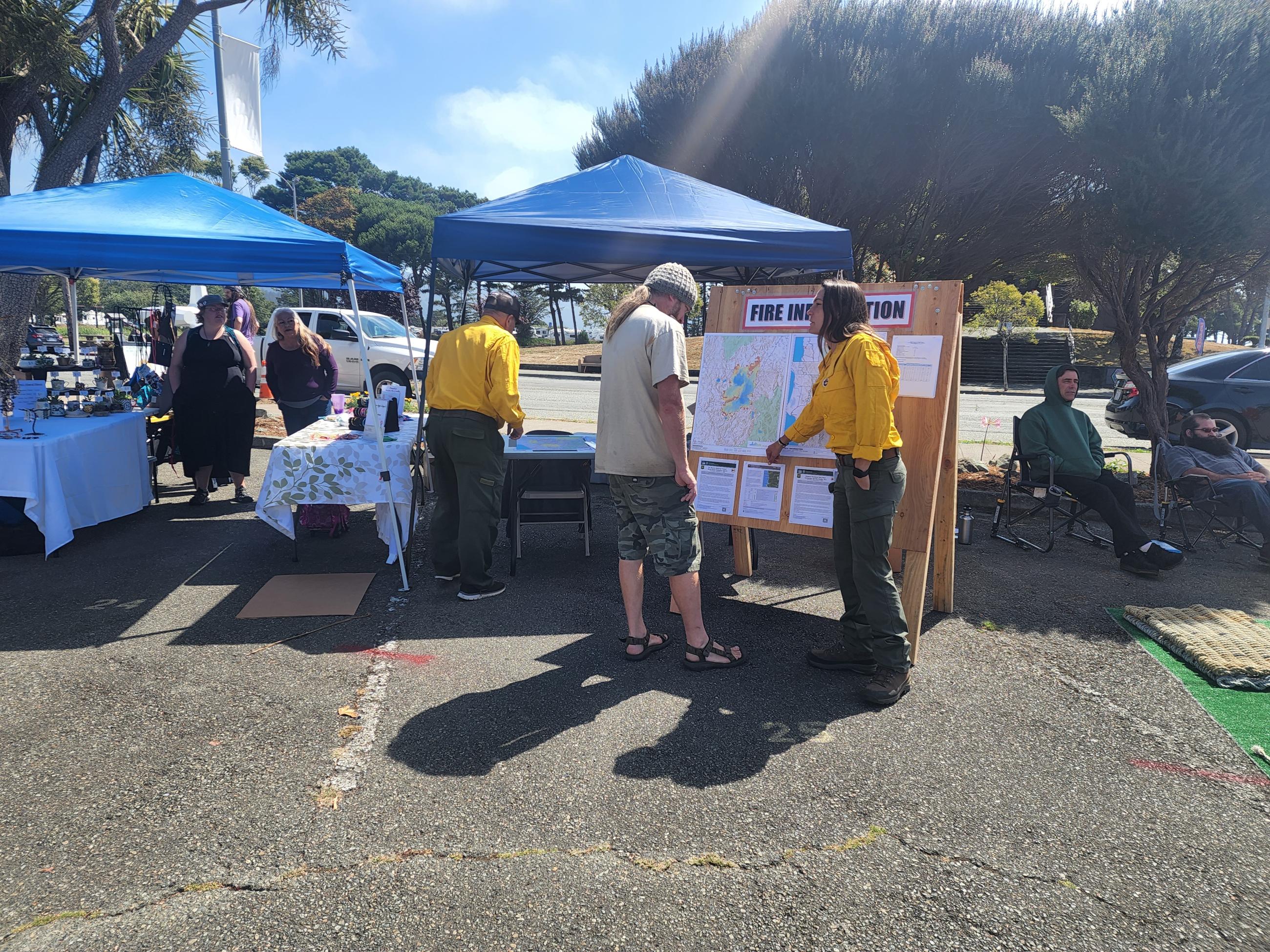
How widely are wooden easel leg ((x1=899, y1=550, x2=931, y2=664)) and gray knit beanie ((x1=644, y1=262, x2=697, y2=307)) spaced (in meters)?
1.82

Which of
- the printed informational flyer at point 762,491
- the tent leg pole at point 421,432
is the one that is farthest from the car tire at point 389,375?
the printed informational flyer at point 762,491

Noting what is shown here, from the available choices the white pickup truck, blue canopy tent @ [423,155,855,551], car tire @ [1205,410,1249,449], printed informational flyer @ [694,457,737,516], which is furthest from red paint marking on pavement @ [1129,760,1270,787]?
the white pickup truck

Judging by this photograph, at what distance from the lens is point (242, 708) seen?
3383 mm

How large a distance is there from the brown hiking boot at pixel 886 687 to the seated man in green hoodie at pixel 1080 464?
10.6 feet

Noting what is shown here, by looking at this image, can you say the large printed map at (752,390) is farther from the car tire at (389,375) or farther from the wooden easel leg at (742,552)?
the car tire at (389,375)

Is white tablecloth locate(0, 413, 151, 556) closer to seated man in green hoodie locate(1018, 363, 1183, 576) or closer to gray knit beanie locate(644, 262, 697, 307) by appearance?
gray knit beanie locate(644, 262, 697, 307)

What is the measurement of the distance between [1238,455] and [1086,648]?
3686 mm

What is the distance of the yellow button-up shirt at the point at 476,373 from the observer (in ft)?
14.7

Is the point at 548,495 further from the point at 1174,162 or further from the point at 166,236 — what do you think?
the point at 1174,162

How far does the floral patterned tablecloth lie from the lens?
4.99 metres

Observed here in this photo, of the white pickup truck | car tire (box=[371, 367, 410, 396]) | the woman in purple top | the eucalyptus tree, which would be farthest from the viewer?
car tire (box=[371, 367, 410, 396])

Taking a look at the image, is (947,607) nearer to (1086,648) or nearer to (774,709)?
(1086,648)

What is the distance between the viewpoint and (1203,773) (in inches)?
120

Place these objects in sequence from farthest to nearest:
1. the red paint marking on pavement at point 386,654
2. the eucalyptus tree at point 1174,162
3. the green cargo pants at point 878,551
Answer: the eucalyptus tree at point 1174,162 < the red paint marking on pavement at point 386,654 < the green cargo pants at point 878,551
